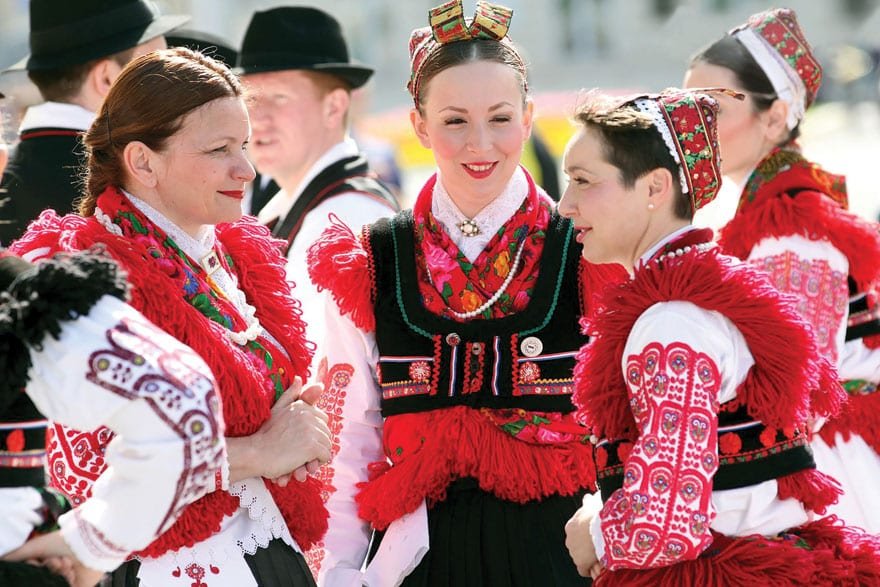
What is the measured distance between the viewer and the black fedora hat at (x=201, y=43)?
4586 millimetres

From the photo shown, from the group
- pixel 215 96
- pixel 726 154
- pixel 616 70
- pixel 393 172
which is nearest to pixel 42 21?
pixel 215 96

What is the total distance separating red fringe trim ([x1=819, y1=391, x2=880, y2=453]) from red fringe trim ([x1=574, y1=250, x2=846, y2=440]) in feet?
3.84

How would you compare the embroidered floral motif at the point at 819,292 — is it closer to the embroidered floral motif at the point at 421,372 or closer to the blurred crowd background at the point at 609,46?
the embroidered floral motif at the point at 421,372

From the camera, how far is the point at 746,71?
387 cm

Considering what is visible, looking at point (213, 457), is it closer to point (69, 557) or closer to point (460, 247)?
point (69, 557)

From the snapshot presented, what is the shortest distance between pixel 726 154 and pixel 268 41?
1800 millimetres

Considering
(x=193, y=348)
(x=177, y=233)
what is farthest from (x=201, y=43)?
(x=193, y=348)

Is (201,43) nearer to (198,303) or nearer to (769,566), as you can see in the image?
(198,303)

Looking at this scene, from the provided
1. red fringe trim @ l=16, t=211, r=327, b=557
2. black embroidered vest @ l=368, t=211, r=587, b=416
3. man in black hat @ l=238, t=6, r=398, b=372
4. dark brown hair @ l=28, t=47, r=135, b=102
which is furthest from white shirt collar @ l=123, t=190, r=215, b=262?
man in black hat @ l=238, t=6, r=398, b=372

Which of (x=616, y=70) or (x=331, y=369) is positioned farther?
(x=616, y=70)

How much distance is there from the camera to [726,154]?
3.79 metres

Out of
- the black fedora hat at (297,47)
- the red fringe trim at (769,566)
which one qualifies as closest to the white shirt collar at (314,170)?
the black fedora hat at (297,47)

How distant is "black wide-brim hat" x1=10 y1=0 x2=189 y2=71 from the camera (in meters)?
3.71

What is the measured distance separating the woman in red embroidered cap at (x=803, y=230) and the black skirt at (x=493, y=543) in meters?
0.98
